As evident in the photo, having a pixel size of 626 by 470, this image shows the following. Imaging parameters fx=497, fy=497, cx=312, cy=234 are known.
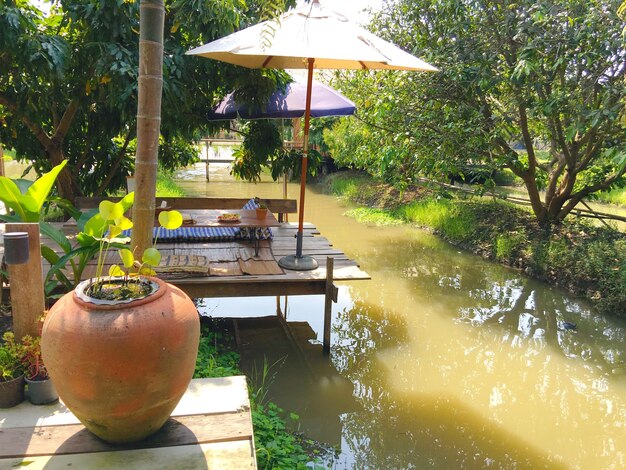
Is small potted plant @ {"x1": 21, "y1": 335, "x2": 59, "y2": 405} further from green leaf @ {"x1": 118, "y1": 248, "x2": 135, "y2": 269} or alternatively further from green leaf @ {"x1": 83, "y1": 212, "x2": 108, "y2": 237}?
green leaf @ {"x1": 118, "y1": 248, "x2": 135, "y2": 269}

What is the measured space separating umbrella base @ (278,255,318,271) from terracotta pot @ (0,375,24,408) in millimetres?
2754

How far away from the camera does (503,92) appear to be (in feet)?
25.8

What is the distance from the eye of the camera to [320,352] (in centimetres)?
502

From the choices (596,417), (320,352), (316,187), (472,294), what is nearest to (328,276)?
(320,352)

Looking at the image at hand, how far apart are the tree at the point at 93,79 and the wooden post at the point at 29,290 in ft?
6.21

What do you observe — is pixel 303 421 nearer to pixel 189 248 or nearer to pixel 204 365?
pixel 204 365

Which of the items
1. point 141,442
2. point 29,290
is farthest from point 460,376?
point 29,290

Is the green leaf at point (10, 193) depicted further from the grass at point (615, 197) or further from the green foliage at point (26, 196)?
the grass at point (615, 197)

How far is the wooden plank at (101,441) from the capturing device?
187cm

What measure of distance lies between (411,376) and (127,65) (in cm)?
394

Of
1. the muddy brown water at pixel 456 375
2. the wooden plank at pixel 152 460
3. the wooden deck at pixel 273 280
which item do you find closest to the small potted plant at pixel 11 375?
the wooden plank at pixel 152 460

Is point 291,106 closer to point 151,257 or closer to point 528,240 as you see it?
point 151,257

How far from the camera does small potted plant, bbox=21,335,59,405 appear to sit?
2191 millimetres

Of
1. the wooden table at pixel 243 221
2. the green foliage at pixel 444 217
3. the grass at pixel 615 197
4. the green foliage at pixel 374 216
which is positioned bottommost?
the green foliage at pixel 374 216
